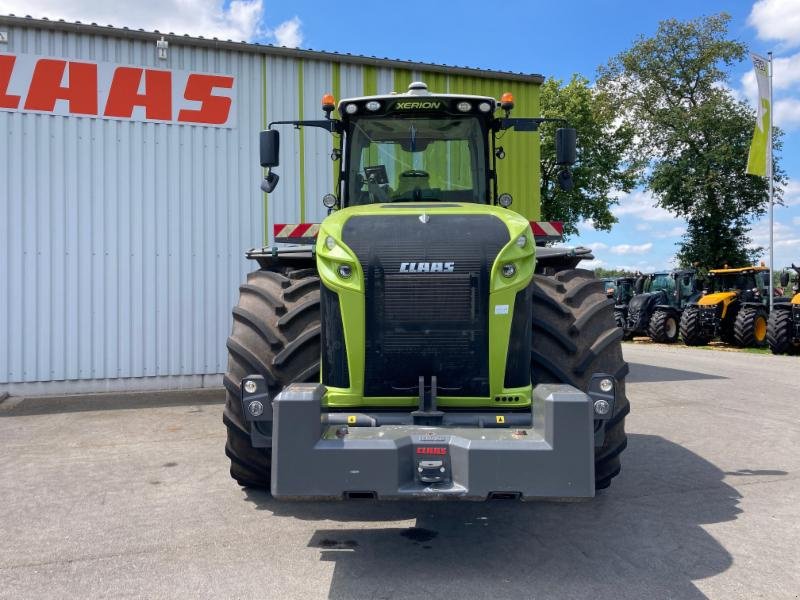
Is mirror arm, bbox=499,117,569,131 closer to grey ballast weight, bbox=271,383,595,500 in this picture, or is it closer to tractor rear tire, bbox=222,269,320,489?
tractor rear tire, bbox=222,269,320,489

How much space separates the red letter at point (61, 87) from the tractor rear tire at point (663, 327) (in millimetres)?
17937

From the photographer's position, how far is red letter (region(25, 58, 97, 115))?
27.9ft

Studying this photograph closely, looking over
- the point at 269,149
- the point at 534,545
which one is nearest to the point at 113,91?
the point at 269,149

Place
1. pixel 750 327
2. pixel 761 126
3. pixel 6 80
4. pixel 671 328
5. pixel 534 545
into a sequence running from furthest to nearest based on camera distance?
pixel 671 328, pixel 761 126, pixel 750 327, pixel 6 80, pixel 534 545

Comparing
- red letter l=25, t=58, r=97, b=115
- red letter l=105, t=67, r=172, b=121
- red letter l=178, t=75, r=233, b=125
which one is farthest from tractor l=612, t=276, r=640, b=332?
red letter l=25, t=58, r=97, b=115

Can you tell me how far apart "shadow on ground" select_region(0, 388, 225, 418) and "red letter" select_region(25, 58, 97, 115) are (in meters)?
3.74

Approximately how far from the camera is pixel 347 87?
9.97 m

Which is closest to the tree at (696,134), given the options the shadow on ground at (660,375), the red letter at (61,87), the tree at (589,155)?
the tree at (589,155)

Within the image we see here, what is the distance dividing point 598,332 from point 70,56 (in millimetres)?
7977

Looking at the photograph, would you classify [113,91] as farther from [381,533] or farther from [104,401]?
[381,533]

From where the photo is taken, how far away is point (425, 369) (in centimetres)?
358

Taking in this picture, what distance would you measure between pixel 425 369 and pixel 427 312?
0.31 metres

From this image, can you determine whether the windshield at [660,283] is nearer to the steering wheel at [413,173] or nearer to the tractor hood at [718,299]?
the tractor hood at [718,299]

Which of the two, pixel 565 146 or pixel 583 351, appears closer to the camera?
pixel 583 351
